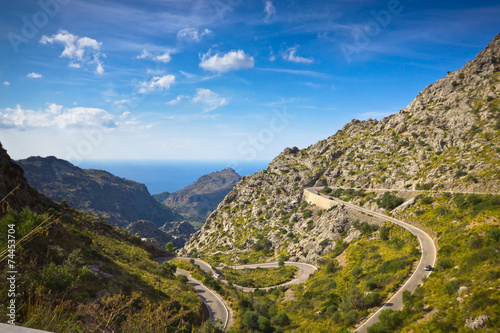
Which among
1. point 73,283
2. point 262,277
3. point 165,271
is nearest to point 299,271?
point 262,277

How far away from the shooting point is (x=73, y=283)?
10523 millimetres

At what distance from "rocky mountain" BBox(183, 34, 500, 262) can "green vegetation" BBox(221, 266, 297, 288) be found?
326 inches

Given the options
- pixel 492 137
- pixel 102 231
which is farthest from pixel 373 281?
pixel 492 137

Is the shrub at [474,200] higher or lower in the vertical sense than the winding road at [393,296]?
higher

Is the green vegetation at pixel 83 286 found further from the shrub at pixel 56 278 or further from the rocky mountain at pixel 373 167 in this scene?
the rocky mountain at pixel 373 167

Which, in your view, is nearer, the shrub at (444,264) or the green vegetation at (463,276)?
the green vegetation at (463,276)

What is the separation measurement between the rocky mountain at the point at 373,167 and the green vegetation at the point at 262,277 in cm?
829

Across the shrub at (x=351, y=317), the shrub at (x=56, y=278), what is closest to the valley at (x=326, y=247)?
the shrub at (x=56, y=278)

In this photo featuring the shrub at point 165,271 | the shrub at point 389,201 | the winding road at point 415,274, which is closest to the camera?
the winding road at point 415,274

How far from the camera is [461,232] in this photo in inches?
1228

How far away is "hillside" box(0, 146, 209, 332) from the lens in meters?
5.43

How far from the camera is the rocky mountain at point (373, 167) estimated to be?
60.3m

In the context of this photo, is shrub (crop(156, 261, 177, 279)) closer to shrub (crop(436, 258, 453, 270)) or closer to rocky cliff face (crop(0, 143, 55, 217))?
rocky cliff face (crop(0, 143, 55, 217))

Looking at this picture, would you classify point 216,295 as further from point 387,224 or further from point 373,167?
point 373,167
